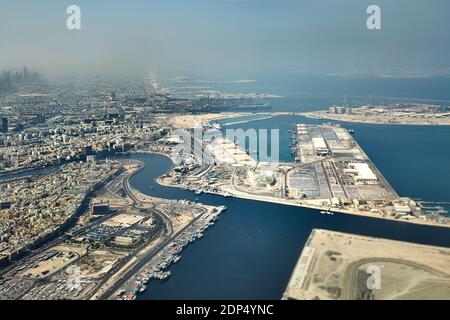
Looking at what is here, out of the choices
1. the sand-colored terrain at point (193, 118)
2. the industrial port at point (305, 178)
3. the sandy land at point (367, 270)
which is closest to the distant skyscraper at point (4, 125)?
the industrial port at point (305, 178)

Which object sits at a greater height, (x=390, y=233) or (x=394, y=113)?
(x=394, y=113)

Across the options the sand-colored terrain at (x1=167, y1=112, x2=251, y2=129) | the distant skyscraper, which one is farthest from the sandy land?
the distant skyscraper

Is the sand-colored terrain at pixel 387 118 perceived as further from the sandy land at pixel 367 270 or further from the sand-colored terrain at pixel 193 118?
the sandy land at pixel 367 270

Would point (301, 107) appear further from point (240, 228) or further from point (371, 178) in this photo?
point (240, 228)

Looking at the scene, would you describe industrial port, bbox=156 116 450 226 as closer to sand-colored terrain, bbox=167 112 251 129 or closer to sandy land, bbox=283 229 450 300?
sandy land, bbox=283 229 450 300

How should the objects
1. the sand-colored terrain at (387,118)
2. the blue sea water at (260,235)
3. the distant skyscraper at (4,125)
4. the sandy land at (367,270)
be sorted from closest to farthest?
the sandy land at (367,270), the blue sea water at (260,235), the distant skyscraper at (4,125), the sand-colored terrain at (387,118)

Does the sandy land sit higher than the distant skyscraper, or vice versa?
the distant skyscraper

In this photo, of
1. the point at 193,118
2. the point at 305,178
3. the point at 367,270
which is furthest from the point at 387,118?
the point at 367,270

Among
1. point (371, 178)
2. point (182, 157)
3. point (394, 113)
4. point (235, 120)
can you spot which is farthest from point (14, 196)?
point (394, 113)
